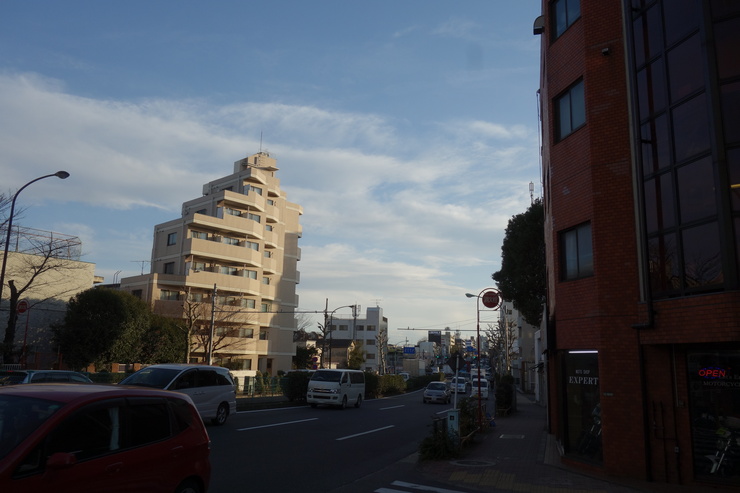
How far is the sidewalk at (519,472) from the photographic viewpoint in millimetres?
10195

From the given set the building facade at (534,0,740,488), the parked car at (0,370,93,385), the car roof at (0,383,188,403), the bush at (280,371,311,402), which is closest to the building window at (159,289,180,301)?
the bush at (280,371,311,402)

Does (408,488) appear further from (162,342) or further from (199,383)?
(162,342)

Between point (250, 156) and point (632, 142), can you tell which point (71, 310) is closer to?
point (250, 156)

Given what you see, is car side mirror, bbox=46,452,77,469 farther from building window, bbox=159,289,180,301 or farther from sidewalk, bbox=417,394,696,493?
building window, bbox=159,289,180,301

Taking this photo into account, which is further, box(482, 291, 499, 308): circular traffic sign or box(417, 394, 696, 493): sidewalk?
box(482, 291, 499, 308): circular traffic sign

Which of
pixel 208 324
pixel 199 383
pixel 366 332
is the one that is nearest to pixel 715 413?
pixel 199 383

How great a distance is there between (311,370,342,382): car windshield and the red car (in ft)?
73.0

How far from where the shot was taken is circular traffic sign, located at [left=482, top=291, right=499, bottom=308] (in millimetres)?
18875

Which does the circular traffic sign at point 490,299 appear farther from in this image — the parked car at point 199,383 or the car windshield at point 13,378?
the car windshield at point 13,378

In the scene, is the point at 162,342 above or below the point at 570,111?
below

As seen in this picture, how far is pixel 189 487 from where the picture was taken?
20.9 ft

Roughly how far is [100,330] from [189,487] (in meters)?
37.8

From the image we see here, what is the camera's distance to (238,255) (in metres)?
54.5

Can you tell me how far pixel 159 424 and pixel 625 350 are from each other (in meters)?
8.94
